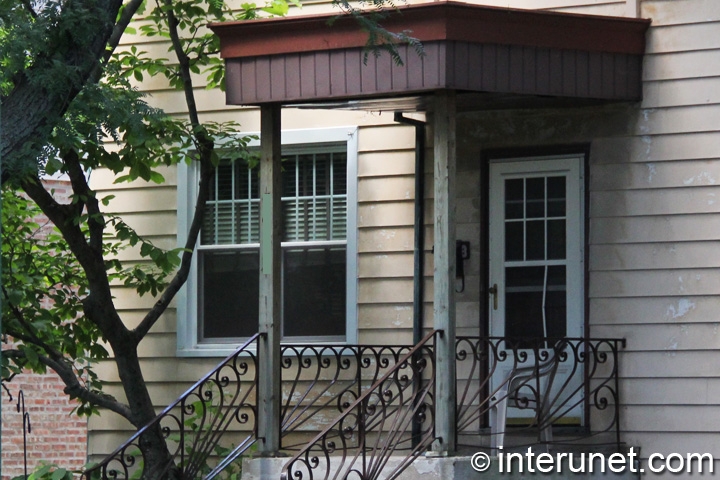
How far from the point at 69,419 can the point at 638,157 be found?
705 centimetres

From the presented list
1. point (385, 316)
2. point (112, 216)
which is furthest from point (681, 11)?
point (112, 216)

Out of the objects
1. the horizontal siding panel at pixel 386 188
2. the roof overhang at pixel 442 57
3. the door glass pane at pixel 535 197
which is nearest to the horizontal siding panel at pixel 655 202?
the door glass pane at pixel 535 197

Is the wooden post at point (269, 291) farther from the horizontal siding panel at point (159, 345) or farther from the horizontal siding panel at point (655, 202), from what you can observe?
the horizontal siding panel at point (655, 202)

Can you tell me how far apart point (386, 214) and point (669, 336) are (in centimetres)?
251

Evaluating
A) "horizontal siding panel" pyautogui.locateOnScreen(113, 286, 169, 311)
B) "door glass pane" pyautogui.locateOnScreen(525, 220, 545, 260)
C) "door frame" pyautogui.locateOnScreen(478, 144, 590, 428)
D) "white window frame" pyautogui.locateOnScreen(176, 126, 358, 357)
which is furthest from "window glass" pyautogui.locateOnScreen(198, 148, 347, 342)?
"door glass pane" pyautogui.locateOnScreen(525, 220, 545, 260)

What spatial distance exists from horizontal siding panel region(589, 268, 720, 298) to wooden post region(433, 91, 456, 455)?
1552mm

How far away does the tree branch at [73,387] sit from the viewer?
8.60 metres

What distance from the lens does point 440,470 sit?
22.8 feet

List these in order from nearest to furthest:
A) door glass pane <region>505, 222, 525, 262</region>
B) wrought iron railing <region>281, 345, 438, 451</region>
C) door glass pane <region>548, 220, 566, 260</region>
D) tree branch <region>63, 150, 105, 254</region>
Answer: tree branch <region>63, 150, 105, 254</region> < door glass pane <region>548, 220, 566, 260</region> < door glass pane <region>505, 222, 525, 262</region> < wrought iron railing <region>281, 345, 438, 451</region>

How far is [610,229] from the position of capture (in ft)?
26.9

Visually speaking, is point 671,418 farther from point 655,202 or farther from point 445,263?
point 445,263

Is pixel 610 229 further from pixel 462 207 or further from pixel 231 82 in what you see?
pixel 231 82

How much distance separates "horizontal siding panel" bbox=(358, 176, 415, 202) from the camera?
9.04 m

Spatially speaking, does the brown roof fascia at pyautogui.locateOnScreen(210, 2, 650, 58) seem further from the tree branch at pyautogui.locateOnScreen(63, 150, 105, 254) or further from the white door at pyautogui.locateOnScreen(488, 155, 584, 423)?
the tree branch at pyautogui.locateOnScreen(63, 150, 105, 254)
